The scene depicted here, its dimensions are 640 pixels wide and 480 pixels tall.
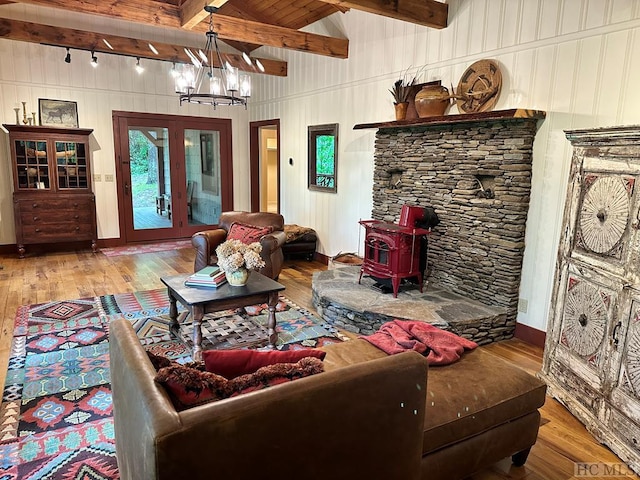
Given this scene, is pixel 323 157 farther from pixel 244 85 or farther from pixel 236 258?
pixel 236 258

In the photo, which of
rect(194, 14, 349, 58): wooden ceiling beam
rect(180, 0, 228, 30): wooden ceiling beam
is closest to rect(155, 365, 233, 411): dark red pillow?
rect(180, 0, 228, 30): wooden ceiling beam

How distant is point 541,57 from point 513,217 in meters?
1.29

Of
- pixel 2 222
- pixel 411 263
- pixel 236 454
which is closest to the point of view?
pixel 236 454

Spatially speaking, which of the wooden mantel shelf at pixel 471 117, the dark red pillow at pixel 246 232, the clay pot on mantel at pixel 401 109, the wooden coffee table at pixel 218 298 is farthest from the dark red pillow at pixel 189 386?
the clay pot on mantel at pixel 401 109

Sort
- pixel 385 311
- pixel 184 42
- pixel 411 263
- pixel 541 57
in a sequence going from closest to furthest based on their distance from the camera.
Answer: pixel 541 57 → pixel 385 311 → pixel 411 263 → pixel 184 42

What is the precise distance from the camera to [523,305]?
375cm

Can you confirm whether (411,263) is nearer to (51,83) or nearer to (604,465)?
(604,465)

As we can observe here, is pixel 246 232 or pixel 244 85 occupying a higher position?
pixel 244 85

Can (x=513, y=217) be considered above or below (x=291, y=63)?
below

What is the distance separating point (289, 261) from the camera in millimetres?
6594

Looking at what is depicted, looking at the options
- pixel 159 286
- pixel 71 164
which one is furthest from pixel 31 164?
pixel 159 286

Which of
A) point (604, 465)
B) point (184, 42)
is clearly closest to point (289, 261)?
point (184, 42)

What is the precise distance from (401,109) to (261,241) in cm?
204

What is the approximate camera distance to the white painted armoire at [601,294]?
2217 mm
